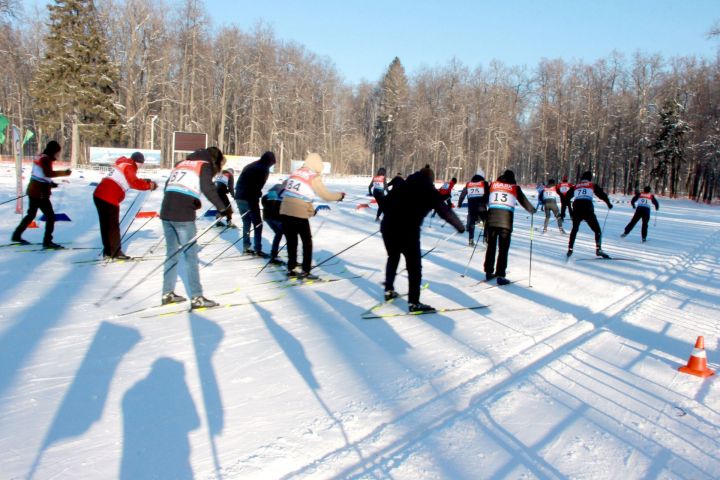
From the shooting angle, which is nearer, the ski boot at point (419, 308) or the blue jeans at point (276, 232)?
the ski boot at point (419, 308)

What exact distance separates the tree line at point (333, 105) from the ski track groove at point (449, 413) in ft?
117

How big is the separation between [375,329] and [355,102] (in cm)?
6715

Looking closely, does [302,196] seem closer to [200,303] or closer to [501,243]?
[200,303]

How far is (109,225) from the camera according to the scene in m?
7.04

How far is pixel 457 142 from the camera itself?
58.2 meters

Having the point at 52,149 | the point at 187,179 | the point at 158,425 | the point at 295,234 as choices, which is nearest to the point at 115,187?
the point at 52,149

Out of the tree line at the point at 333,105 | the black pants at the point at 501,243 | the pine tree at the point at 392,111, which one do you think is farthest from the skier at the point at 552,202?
the pine tree at the point at 392,111

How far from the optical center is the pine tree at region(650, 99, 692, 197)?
46719 millimetres

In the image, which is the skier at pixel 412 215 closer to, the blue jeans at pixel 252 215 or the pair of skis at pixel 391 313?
the pair of skis at pixel 391 313

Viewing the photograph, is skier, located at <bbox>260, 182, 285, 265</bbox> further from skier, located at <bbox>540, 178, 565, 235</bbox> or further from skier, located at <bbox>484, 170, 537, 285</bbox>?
skier, located at <bbox>540, 178, 565, 235</bbox>

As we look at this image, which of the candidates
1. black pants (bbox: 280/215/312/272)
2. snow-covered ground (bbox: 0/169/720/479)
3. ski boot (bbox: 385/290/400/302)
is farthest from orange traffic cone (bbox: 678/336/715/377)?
black pants (bbox: 280/215/312/272)

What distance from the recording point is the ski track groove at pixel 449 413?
253cm

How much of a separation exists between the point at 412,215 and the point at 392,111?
5891cm

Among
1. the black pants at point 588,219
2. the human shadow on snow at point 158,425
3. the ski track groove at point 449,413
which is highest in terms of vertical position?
the black pants at point 588,219
